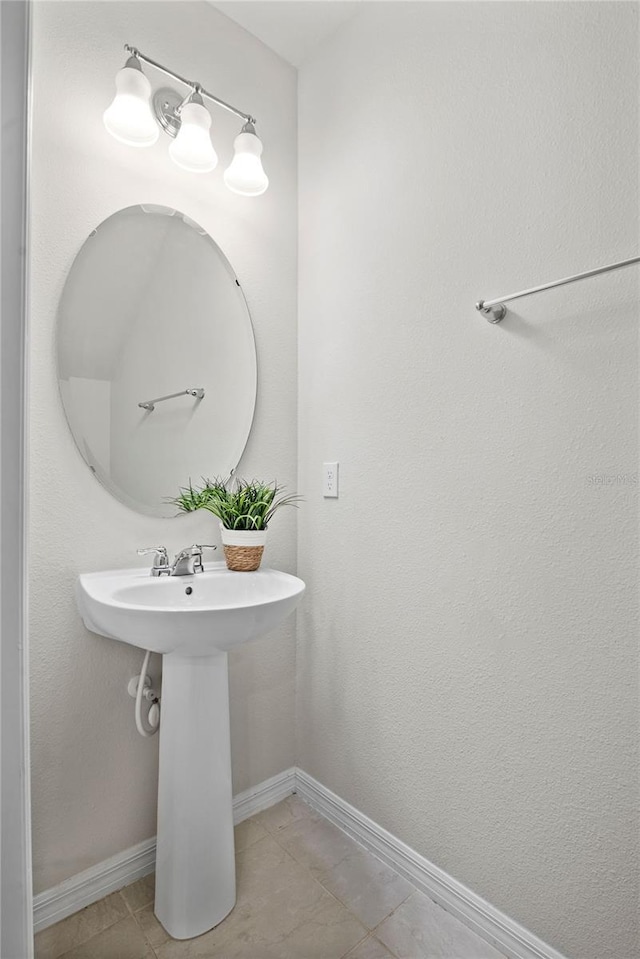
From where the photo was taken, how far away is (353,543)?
60.6 inches

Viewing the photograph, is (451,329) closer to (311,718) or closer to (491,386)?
(491,386)

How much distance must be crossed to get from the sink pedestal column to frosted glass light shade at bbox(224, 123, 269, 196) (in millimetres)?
1298

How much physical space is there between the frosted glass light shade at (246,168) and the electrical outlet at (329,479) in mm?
832

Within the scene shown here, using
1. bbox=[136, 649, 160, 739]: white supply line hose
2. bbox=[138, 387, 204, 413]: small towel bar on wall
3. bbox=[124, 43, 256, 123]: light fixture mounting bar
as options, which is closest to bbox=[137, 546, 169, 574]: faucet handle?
bbox=[136, 649, 160, 739]: white supply line hose

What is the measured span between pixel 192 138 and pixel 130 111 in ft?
0.53

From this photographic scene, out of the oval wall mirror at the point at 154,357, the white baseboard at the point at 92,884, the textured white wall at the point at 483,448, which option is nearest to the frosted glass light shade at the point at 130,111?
the oval wall mirror at the point at 154,357

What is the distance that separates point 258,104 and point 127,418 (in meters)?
1.13

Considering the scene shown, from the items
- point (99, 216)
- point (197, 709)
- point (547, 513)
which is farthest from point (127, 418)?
point (547, 513)

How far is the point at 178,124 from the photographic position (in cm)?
143

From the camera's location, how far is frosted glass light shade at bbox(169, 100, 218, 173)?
52.8 inches

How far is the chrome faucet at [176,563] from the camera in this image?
1328 millimetres

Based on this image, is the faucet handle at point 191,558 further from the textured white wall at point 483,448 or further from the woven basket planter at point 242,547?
the textured white wall at point 483,448

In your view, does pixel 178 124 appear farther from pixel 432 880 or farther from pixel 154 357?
pixel 432 880

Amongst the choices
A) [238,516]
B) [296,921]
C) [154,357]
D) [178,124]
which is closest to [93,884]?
[296,921]
